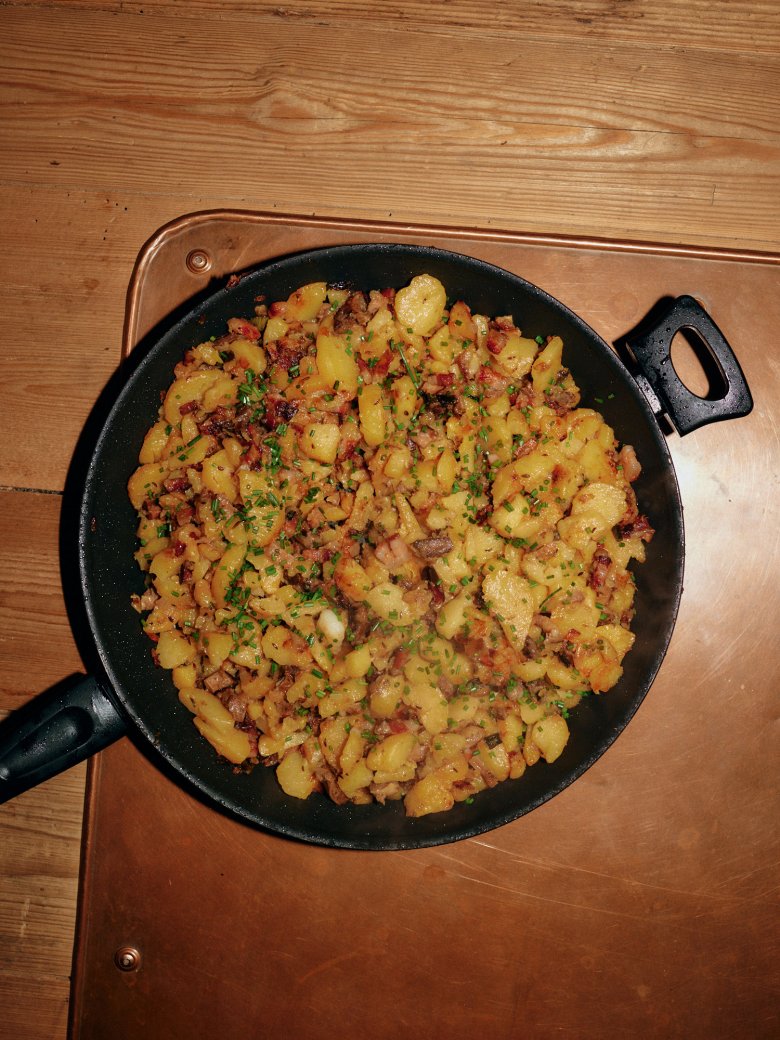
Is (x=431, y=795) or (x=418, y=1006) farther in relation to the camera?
(x=418, y=1006)

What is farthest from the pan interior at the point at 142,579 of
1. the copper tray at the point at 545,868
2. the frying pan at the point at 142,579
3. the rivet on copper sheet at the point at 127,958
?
the rivet on copper sheet at the point at 127,958

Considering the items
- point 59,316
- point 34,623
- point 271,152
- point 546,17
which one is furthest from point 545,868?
point 546,17

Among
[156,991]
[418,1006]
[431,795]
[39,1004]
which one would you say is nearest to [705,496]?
[431,795]

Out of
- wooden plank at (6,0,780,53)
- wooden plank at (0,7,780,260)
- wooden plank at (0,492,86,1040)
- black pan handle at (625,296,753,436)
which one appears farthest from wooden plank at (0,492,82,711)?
black pan handle at (625,296,753,436)

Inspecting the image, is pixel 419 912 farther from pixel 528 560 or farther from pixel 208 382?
pixel 208 382

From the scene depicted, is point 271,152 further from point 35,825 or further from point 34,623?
point 35,825

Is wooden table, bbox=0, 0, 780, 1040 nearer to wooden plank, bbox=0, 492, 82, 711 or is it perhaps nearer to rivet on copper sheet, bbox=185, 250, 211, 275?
wooden plank, bbox=0, 492, 82, 711
